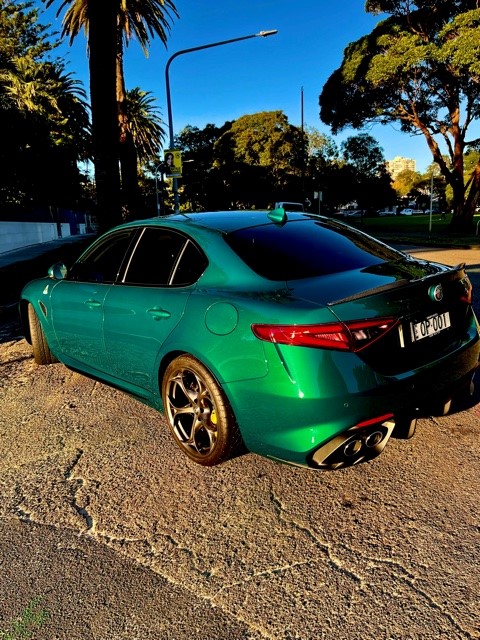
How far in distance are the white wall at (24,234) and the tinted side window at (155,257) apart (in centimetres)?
1796

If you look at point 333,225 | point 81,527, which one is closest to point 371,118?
point 333,225

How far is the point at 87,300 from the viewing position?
384 cm

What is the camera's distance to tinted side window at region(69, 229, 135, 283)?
381 centimetres

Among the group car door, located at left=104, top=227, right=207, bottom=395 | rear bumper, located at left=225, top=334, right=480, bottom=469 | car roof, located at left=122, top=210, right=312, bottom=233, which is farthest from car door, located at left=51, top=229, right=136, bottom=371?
rear bumper, located at left=225, top=334, right=480, bottom=469

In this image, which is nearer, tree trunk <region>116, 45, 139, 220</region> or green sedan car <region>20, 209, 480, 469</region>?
green sedan car <region>20, 209, 480, 469</region>

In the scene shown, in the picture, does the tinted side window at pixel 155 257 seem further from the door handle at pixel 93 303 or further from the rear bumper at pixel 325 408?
the rear bumper at pixel 325 408

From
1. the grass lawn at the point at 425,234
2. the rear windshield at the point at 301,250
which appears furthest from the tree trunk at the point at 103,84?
the grass lawn at the point at 425,234

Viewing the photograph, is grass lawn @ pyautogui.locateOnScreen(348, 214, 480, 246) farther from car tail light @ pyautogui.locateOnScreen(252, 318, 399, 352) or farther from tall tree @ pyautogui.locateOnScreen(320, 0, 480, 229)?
car tail light @ pyautogui.locateOnScreen(252, 318, 399, 352)

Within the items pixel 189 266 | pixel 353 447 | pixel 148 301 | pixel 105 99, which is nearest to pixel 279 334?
pixel 353 447

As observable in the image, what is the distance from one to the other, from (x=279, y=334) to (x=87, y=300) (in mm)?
1964

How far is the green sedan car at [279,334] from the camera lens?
2.40 m

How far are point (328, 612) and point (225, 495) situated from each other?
3.06 ft

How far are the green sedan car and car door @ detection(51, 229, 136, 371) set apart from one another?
23mm

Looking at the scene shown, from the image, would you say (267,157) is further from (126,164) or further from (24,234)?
(24,234)
